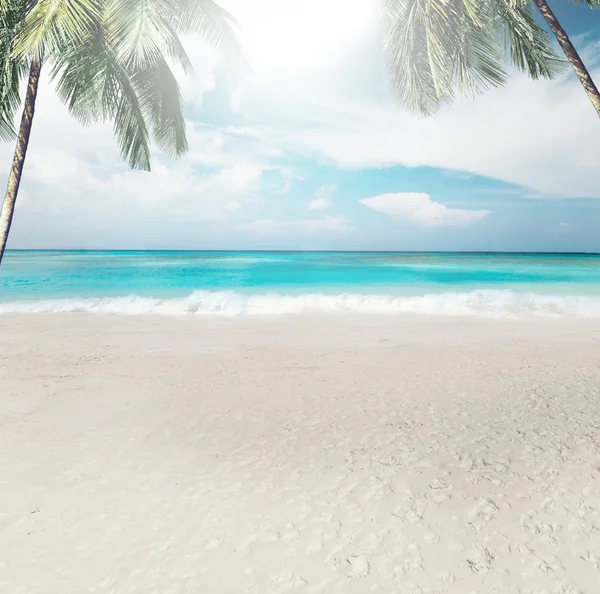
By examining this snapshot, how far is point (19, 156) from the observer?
5859 millimetres

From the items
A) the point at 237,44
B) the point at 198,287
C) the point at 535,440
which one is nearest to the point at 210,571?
the point at 535,440

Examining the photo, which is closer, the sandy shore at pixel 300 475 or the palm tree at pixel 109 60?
the sandy shore at pixel 300 475

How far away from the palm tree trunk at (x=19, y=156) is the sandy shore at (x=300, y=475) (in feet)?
7.89

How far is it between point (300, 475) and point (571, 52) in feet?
22.0

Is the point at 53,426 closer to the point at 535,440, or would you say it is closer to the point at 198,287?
the point at 535,440

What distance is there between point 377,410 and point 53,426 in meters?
3.84

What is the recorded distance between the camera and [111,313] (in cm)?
1345

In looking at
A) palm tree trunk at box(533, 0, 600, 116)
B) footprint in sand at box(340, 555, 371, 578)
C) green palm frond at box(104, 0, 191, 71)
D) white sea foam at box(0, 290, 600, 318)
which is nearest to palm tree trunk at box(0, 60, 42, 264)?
green palm frond at box(104, 0, 191, 71)

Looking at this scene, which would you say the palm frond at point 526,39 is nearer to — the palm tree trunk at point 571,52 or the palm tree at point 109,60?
the palm tree trunk at point 571,52

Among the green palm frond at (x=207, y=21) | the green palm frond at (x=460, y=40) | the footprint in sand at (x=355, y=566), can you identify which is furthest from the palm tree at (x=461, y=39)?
the footprint in sand at (x=355, y=566)

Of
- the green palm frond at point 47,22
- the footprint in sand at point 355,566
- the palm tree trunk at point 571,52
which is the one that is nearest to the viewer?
the footprint in sand at point 355,566

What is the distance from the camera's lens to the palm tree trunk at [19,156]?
19.0 ft

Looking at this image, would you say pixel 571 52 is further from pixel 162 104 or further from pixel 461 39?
pixel 162 104

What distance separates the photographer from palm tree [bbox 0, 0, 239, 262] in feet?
16.9
